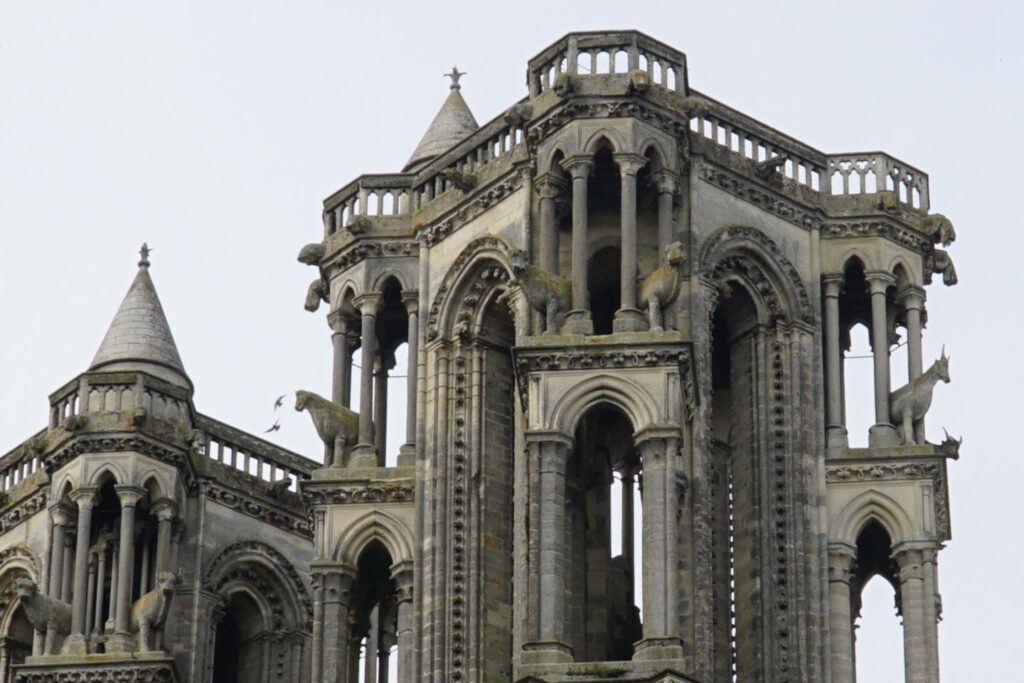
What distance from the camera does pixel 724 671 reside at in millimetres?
63250

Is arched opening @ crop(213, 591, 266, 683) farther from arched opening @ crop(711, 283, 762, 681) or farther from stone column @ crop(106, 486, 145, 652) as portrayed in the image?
arched opening @ crop(711, 283, 762, 681)

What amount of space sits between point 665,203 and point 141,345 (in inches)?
442

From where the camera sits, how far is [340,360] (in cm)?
6750

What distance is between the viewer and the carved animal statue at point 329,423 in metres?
66.3

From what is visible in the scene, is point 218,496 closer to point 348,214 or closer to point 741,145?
point 348,214

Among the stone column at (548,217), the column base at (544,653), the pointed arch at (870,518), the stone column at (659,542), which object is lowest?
the column base at (544,653)

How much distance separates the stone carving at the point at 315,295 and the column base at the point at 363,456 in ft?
11.4

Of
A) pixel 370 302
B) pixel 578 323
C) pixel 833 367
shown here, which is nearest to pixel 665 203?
pixel 578 323

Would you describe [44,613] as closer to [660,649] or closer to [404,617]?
[404,617]

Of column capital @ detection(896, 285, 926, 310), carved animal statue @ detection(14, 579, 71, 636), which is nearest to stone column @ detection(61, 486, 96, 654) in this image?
carved animal statue @ detection(14, 579, 71, 636)

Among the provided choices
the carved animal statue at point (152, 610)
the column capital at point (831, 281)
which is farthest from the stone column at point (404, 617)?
the column capital at point (831, 281)

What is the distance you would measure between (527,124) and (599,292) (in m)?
2.84

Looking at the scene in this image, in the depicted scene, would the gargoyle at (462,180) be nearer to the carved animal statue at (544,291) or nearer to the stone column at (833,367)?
the carved animal statue at (544,291)

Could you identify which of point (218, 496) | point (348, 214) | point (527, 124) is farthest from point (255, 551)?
point (527, 124)
